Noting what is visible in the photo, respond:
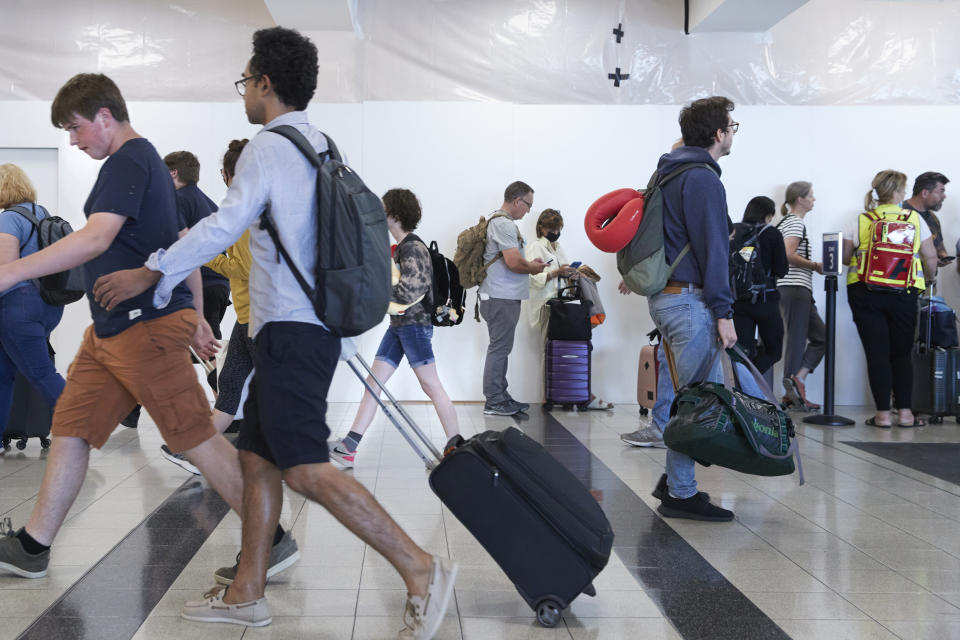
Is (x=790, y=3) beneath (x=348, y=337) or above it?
above

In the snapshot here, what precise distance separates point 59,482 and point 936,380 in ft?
20.3

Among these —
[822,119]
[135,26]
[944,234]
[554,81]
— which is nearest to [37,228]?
[135,26]

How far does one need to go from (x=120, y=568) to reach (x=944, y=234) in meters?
7.17

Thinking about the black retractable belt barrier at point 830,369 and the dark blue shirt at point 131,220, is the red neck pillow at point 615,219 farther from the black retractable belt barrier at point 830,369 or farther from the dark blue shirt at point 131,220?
the black retractable belt barrier at point 830,369

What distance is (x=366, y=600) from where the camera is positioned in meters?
2.80

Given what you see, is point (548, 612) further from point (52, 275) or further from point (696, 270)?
point (52, 275)

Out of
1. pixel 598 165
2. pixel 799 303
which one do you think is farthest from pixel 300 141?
pixel 799 303

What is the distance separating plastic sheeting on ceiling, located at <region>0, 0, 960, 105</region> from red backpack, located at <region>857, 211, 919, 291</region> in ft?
5.93

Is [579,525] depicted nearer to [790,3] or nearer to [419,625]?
[419,625]

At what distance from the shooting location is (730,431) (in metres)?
3.38

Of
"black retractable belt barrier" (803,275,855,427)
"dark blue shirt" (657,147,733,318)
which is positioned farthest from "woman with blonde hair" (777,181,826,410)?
"dark blue shirt" (657,147,733,318)

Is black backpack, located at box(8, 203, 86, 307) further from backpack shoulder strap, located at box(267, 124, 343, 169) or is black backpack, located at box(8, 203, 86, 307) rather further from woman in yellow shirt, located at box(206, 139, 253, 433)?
backpack shoulder strap, located at box(267, 124, 343, 169)

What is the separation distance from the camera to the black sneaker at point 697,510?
3.85 m

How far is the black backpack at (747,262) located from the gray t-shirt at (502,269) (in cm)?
162
